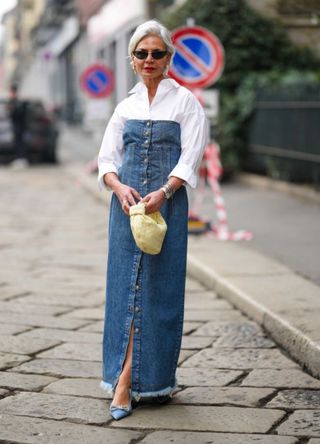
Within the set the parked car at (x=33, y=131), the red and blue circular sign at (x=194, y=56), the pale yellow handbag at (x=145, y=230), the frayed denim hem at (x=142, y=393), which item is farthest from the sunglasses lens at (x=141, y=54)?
the parked car at (x=33, y=131)

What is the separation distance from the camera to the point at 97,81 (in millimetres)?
18625

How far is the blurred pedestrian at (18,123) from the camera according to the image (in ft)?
67.5

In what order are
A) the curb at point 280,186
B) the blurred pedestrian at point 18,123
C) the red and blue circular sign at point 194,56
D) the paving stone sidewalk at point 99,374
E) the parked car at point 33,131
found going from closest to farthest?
the paving stone sidewalk at point 99,374
the red and blue circular sign at point 194,56
the curb at point 280,186
the blurred pedestrian at point 18,123
the parked car at point 33,131

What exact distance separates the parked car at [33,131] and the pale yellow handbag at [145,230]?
17059 millimetres

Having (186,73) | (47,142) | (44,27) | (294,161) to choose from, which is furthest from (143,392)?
(44,27)

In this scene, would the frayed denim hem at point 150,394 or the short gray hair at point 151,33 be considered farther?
the frayed denim hem at point 150,394

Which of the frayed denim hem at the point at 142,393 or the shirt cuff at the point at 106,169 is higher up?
the shirt cuff at the point at 106,169

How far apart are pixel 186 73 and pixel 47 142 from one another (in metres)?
12.1

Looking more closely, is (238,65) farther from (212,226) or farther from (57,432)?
(57,432)

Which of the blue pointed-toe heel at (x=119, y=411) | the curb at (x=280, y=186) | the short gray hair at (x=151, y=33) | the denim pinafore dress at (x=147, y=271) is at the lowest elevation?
the curb at (x=280, y=186)

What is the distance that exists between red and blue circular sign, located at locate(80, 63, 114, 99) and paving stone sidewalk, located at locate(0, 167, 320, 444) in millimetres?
10454

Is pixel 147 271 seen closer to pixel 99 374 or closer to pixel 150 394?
pixel 150 394

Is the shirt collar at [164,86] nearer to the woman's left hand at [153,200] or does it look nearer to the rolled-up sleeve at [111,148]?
the rolled-up sleeve at [111,148]

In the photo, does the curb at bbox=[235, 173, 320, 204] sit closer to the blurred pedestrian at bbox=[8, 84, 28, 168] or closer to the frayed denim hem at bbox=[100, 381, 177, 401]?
the blurred pedestrian at bbox=[8, 84, 28, 168]
